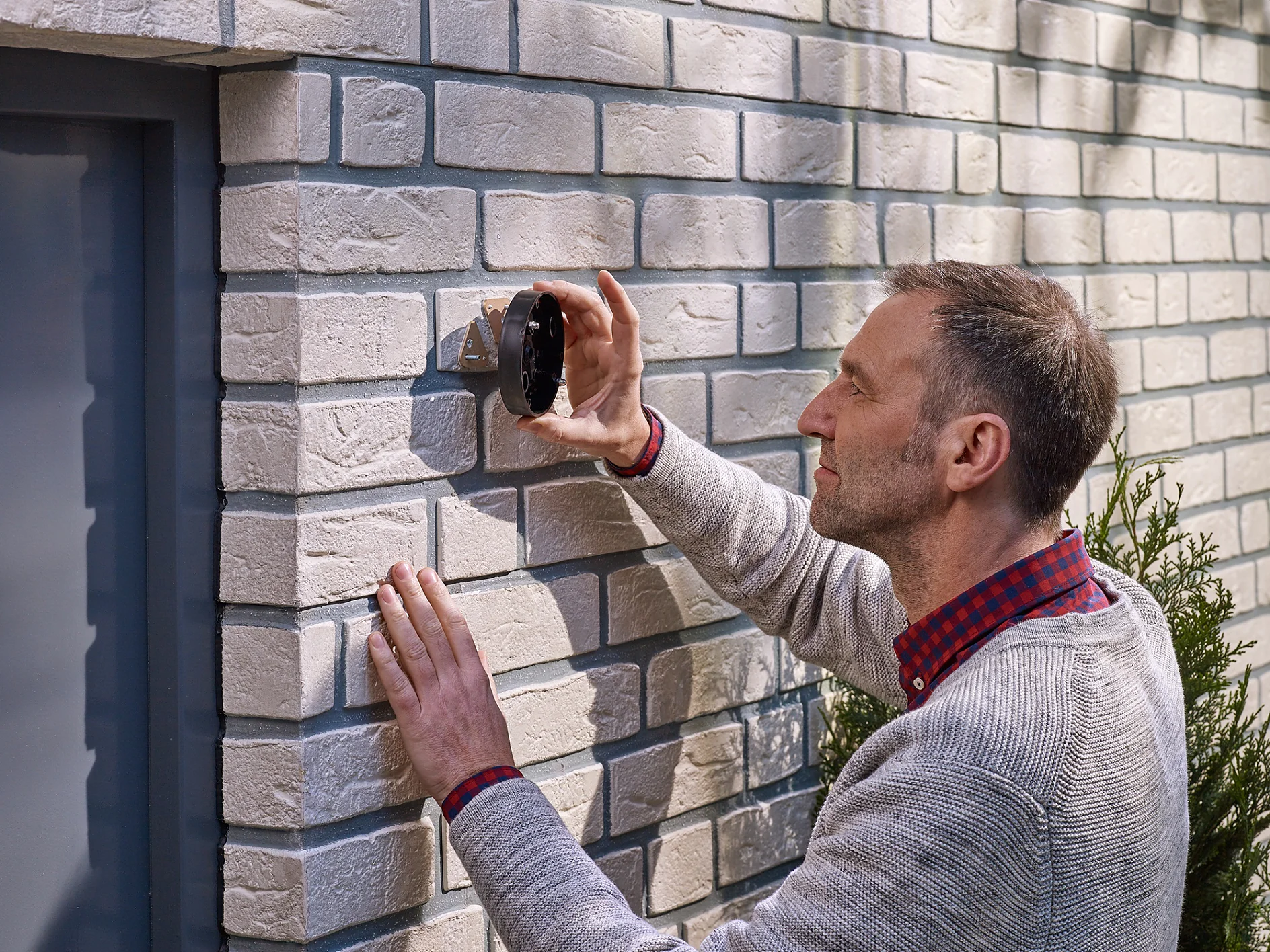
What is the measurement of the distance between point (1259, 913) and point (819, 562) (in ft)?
3.25

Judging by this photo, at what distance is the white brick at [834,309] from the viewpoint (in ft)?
7.77

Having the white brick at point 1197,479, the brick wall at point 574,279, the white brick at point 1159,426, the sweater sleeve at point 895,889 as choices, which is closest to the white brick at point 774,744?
the brick wall at point 574,279

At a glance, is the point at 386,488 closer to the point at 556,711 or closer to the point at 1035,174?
the point at 556,711

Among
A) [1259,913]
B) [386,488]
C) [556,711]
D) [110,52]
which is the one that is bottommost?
[1259,913]

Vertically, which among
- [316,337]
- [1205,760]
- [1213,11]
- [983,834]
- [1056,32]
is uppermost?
[1213,11]

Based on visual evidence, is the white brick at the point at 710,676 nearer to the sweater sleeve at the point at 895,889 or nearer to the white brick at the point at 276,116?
the sweater sleeve at the point at 895,889

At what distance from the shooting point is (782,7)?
2266 millimetres

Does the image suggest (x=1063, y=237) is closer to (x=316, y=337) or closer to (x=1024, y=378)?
(x=1024, y=378)

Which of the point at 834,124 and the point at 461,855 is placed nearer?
the point at 461,855

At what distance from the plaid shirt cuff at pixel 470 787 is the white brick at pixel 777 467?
0.73 m

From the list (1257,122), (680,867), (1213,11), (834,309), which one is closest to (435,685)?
(680,867)

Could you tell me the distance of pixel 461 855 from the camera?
5.58 ft

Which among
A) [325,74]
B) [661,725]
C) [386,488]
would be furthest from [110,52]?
[661,725]

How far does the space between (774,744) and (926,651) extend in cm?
59
